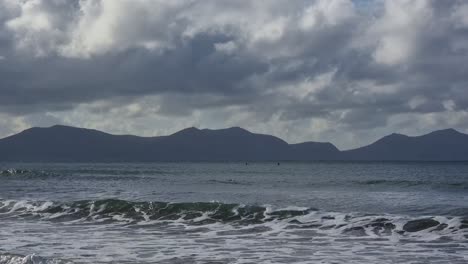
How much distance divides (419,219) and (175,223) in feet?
37.0

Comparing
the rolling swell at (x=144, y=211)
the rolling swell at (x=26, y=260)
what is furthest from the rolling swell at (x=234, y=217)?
the rolling swell at (x=26, y=260)

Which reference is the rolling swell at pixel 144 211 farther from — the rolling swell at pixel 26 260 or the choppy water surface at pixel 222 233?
the rolling swell at pixel 26 260

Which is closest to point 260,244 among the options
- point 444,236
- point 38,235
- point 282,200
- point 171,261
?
point 171,261

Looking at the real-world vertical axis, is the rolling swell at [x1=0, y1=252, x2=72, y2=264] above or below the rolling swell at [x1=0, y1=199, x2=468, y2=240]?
below

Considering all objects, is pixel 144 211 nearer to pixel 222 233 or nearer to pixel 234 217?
pixel 234 217

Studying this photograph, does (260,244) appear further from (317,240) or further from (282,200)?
(282,200)

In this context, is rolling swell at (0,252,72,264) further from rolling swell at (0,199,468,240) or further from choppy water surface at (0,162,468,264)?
rolling swell at (0,199,468,240)

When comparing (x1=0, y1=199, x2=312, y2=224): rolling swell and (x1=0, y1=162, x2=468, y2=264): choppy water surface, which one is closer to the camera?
(x1=0, y1=162, x2=468, y2=264): choppy water surface

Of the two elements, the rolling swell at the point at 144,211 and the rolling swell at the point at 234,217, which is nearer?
the rolling swell at the point at 234,217

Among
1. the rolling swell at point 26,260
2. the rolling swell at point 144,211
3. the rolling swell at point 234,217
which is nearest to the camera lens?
the rolling swell at point 26,260

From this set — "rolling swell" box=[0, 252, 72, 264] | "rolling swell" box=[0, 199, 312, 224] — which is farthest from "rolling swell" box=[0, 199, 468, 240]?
"rolling swell" box=[0, 252, 72, 264]

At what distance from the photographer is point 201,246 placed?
20.6 metres

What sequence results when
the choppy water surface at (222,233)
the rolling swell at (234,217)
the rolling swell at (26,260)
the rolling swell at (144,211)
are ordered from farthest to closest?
the rolling swell at (144,211), the rolling swell at (234,217), the choppy water surface at (222,233), the rolling swell at (26,260)

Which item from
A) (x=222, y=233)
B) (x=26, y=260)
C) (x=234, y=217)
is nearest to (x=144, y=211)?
(x=234, y=217)
